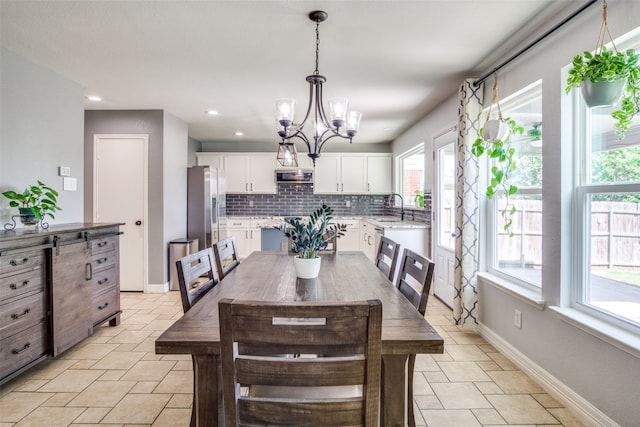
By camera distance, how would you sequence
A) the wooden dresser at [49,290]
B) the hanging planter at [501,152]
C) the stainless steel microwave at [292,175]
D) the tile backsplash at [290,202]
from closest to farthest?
the wooden dresser at [49,290] → the hanging planter at [501,152] → the stainless steel microwave at [292,175] → the tile backsplash at [290,202]

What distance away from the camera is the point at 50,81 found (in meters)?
3.16

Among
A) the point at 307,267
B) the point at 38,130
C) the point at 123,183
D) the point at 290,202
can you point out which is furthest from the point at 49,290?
the point at 290,202

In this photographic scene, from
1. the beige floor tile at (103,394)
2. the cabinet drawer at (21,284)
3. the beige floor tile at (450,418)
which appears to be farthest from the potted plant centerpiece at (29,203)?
the beige floor tile at (450,418)

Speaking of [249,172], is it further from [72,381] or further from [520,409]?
[520,409]

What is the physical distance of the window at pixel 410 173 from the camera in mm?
5655

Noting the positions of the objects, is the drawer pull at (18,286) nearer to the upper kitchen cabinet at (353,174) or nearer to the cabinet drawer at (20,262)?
the cabinet drawer at (20,262)

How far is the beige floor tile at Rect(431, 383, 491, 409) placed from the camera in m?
2.04

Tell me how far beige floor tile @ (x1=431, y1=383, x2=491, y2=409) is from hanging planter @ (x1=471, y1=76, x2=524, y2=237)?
1.28 meters

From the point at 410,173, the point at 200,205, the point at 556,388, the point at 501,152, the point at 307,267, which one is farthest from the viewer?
the point at 410,173

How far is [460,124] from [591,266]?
1713 mm

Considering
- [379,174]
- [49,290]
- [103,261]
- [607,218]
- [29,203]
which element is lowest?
[49,290]

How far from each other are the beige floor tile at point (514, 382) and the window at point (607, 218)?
2.02ft

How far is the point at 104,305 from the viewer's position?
3.15 metres

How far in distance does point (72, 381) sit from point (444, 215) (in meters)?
3.92
